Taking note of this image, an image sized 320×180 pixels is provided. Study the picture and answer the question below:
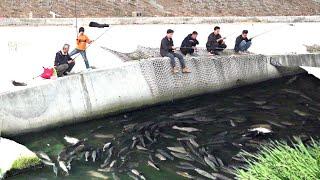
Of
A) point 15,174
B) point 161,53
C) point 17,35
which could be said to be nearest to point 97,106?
point 161,53

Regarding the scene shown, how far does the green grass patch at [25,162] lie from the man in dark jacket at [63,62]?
494 centimetres

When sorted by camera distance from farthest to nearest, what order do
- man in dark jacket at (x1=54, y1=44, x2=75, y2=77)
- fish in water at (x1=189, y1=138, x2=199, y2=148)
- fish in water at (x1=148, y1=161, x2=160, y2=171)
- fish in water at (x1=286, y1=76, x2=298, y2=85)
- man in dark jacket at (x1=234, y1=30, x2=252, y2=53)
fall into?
fish in water at (x1=286, y1=76, x2=298, y2=85) → man in dark jacket at (x1=234, y1=30, x2=252, y2=53) → man in dark jacket at (x1=54, y1=44, x2=75, y2=77) → fish in water at (x1=189, y1=138, x2=199, y2=148) → fish in water at (x1=148, y1=161, x2=160, y2=171)

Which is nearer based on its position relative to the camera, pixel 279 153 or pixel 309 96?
pixel 279 153

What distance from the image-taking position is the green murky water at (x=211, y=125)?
1658 centimetres

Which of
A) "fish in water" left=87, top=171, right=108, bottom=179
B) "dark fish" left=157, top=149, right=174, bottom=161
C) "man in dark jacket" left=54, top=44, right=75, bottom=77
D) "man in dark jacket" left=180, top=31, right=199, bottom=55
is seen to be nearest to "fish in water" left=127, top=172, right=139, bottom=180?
"fish in water" left=87, top=171, right=108, bottom=179

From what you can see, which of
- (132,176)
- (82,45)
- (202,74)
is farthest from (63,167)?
(202,74)

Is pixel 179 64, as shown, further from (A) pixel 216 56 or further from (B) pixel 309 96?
(B) pixel 309 96

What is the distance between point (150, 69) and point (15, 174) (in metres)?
8.47

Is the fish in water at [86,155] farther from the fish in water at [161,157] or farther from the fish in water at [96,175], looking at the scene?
the fish in water at [161,157]

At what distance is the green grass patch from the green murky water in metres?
0.25

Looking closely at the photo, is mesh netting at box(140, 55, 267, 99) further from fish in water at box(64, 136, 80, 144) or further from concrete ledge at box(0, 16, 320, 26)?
concrete ledge at box(0, 16, 320, 26)

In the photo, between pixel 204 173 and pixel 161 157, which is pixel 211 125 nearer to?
pixel 161 157

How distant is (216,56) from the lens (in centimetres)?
2470

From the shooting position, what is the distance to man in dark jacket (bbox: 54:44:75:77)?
20484mm
